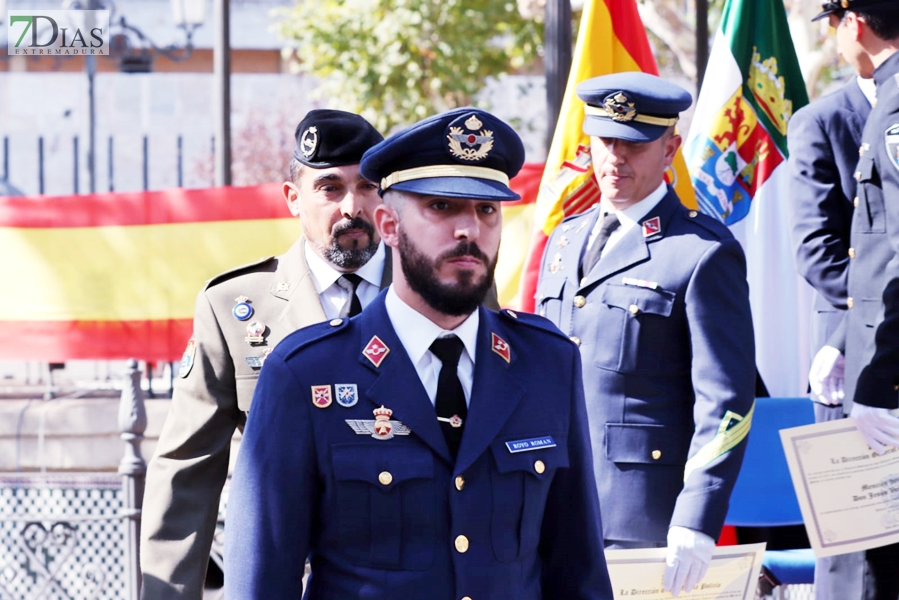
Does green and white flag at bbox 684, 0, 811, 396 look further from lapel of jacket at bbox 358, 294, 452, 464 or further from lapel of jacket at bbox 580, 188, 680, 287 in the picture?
lapel of jacket at bbox 358, 294, 452, 464

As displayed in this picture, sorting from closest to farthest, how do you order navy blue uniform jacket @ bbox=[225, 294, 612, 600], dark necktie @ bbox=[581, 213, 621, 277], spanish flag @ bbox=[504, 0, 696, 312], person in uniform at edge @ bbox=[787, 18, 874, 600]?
navy blue uniform jacket @ bbox=[225, 294, 612, 600]
dark necktie @ bbox=[581, 213, 621, 277]
person in uniform at edge @ bbox=[787, 18, 874, 600]
spanish flag @ bbox=[504, 0, 696, 312]

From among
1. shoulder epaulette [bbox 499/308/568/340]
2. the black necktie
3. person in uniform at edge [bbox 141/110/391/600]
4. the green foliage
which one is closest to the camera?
the black necktie

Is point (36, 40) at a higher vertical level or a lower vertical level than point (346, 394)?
higher

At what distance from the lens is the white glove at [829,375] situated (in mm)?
4461

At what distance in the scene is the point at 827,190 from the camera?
467 cm

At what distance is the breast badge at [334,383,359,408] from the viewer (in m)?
2.36

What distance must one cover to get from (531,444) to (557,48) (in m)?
3.94

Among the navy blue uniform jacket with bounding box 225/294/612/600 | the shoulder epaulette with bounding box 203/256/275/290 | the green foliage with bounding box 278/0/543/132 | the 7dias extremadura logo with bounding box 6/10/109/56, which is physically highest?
the green foliage with bounding box 278/0/543/132

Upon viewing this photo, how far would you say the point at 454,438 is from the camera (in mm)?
2391

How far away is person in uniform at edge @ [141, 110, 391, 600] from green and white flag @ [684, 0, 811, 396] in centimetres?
294

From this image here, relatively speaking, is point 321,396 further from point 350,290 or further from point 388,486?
point 350,290

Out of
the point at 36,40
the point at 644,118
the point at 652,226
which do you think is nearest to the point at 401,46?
the point at 36,40

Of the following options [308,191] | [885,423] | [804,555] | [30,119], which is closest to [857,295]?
[885,423]

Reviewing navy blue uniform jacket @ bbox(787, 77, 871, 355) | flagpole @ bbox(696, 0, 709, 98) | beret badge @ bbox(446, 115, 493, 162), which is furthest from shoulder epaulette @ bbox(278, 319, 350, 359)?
flagpole @ bbox(696, 0, 709, 98)
